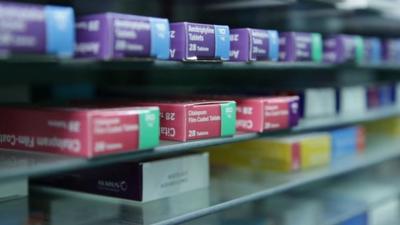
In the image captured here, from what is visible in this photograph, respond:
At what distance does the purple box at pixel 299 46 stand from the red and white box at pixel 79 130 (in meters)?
0.72

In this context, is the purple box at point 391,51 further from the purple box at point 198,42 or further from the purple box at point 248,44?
the purple box at point 198,42

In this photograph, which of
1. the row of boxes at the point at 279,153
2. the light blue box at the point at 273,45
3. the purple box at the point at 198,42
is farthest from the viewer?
the row of boxes at the point at 279,153

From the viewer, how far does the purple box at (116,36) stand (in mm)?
1249

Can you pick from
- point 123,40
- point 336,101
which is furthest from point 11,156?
point 336,101

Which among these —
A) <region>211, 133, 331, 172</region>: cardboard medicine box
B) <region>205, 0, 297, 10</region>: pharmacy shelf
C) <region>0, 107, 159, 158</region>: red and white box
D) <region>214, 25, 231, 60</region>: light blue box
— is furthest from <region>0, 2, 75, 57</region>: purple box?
<region>211, 133, 331, 172</region>: cardboard medicine box

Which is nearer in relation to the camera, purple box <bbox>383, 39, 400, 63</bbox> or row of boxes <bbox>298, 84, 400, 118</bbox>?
row of boxes <bbox>298, 84, 400, 118</bbox>

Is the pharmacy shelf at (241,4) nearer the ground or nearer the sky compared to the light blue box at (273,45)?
nearer the sky

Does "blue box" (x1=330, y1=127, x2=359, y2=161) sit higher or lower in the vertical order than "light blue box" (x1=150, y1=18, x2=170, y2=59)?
lower

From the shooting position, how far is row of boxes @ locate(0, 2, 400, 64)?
110 centimetres

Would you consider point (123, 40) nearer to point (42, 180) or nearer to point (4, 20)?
point (4, 20)

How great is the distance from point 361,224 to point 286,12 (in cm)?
97

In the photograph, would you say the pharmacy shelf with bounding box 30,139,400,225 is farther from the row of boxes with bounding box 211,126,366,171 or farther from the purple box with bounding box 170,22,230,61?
the purple box with bounding box 170,22,230,61

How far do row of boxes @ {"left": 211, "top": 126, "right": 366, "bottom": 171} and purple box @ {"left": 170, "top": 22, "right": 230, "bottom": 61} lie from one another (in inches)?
26.5

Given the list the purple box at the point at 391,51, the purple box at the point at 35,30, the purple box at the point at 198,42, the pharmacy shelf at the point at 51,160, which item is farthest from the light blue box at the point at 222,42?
the purple box at the point at 391,51
